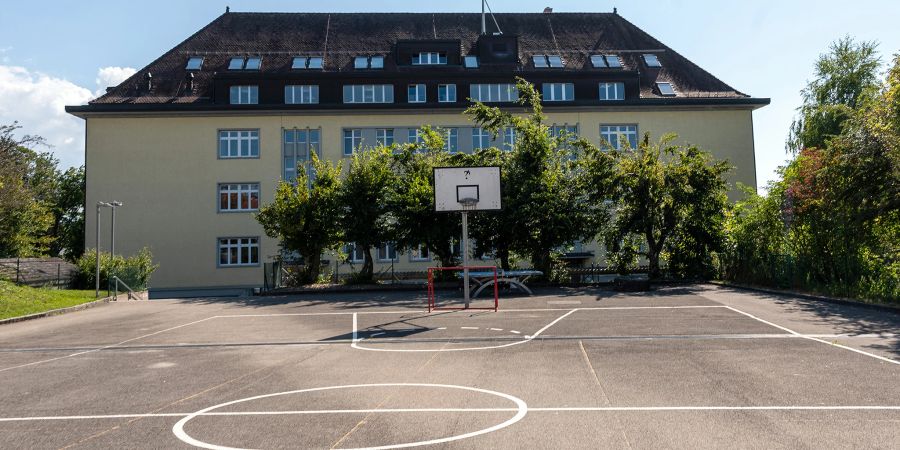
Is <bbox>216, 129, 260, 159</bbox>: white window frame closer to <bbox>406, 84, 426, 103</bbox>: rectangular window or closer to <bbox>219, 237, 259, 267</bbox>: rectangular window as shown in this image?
<bbox>219, 237, 259, 267</bbox>: rectangular window

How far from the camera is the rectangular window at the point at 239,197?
41.2 m

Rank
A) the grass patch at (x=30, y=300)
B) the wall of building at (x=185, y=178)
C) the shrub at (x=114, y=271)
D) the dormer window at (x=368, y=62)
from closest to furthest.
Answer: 1. the grass patch at (x=30, y=300)
2. the shrub at (x=114, y=271)
3. the wall of building at (x=185, y=178)
4. the dormer window at (x=368, y=62)

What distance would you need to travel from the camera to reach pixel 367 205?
28922mm

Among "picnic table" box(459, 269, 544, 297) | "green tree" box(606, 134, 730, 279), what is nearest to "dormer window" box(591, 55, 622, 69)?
"green tree" box(606, 134, 730, 279)

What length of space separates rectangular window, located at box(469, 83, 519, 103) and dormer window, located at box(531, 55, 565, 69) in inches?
110

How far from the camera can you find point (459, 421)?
21.8 ft

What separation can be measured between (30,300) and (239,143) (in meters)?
20.1

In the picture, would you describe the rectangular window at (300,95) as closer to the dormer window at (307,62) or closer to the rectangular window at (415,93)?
the dormer window at (307,62)

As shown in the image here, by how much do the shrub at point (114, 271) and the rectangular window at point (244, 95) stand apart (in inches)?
462

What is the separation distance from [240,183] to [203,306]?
19.5 m

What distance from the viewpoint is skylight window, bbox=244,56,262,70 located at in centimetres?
4268

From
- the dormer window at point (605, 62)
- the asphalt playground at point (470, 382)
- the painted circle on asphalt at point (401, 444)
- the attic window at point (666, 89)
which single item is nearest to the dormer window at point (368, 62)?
the dormer window at point (605, 62)

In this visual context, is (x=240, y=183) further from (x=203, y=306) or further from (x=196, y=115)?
(x=203, y=306)

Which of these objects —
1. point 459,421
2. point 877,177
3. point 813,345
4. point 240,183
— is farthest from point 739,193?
point 459,421
